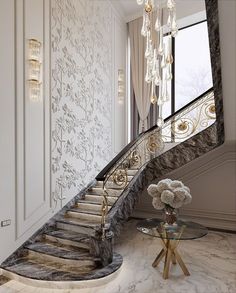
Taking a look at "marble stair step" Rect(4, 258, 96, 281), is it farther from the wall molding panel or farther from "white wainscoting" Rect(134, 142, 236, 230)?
"white wainscoting" Rect(134, 142, 236, 230)

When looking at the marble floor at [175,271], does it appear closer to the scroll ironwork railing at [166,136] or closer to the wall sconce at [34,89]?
the scroll ironwork railing at [166,136]

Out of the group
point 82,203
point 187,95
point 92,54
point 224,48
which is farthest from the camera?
point 187,95

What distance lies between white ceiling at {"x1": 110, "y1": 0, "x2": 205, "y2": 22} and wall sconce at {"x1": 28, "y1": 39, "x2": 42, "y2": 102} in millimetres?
3570

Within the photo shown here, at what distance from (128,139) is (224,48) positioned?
16.6 feet

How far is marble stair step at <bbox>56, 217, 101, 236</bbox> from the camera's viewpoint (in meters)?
4.06

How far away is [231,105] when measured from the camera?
309 cm

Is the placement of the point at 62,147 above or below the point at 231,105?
below

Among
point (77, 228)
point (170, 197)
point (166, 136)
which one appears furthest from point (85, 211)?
point (166, 136)

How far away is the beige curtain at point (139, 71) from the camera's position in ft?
23.2

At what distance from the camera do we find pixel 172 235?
3168 mm

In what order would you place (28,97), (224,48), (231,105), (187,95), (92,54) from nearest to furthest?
(224,48)
(231,105)
(28,97)
(92,54)
(187,95)

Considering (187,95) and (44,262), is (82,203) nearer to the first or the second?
(44,262)

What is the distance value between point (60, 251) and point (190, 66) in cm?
573

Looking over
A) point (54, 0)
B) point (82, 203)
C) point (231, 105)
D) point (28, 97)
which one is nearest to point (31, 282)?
point (82, 203)
